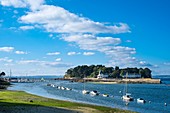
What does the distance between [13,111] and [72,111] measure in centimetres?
1323

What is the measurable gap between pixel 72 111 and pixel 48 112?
6.73 metres

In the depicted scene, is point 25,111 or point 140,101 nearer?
point 25,111

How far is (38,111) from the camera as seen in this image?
182ft

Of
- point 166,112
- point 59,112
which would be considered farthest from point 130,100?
point 59,112

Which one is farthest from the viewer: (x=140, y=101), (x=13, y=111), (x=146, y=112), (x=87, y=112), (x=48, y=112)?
(x=140, y=101)

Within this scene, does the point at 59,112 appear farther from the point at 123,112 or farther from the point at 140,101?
the point at 140,101

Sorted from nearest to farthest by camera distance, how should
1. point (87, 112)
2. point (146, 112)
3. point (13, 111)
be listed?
1. point (13, 111)
2. point (87, 112)
3. point (146, 112)

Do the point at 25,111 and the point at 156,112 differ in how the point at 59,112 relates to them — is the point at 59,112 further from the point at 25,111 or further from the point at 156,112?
the point at 156,112

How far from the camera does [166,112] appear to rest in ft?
253

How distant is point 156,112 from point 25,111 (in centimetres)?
3579

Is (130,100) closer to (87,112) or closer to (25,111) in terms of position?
(87,112)

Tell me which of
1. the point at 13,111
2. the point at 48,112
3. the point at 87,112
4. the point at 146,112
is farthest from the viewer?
the point at 146,112

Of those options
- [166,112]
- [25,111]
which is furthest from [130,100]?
[25,111]

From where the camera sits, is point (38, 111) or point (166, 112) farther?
point (166, 112)
